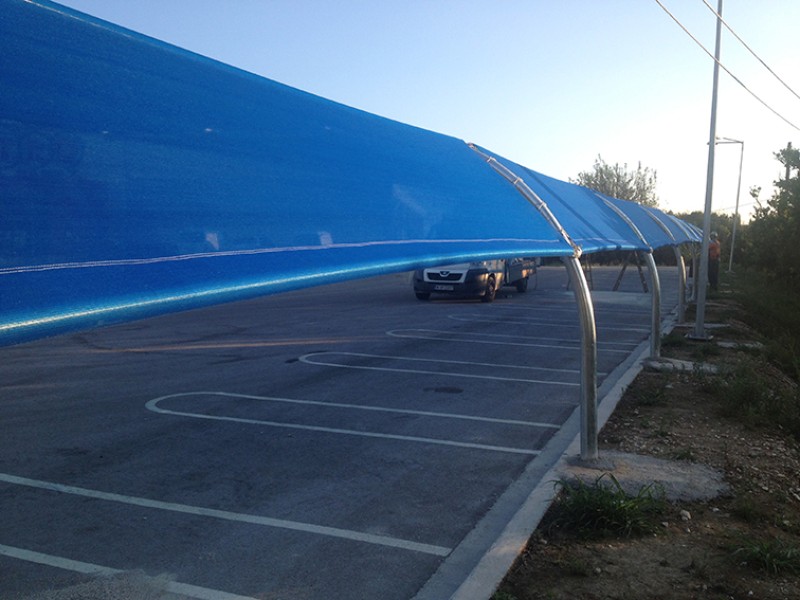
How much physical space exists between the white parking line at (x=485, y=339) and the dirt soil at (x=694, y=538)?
663 centimetres

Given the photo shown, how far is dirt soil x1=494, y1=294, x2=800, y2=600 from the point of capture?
426 cm

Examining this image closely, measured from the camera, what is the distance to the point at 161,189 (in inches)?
120

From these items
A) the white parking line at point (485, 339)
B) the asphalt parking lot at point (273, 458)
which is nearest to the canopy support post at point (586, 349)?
the asphalt parking lot at point (273, 458)

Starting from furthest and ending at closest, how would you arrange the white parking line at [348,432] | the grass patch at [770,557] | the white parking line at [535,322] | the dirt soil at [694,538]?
1. the white parking line at [535,322]
2. the white parking line at [348,432]
3. the grass patch at [770,557]
4. the dirt soil at [694,538]

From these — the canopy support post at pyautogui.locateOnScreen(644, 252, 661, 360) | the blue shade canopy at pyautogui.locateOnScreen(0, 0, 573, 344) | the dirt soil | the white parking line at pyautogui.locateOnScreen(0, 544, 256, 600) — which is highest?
the blue shade canopy at pyautogui.locateOnScreen(0, 0, 573, 344)

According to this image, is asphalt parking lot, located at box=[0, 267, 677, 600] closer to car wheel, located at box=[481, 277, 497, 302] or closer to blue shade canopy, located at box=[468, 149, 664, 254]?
blue shade canopy, located at box=[468, 149, 664, 254]

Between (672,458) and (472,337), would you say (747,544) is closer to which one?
(672,458)

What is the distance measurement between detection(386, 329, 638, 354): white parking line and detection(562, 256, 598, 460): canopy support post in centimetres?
808

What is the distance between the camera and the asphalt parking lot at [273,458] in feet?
15.9

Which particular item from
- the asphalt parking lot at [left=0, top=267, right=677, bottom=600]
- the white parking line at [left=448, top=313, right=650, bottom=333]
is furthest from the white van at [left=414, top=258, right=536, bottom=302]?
the asphalt parking lot at [left=0, top=267, right=677, bottom=600]

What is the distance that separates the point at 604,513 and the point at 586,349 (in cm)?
152

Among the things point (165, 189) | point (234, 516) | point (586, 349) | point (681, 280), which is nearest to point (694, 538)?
point (586, 349)

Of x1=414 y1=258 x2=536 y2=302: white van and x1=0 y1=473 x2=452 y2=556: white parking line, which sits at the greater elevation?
x1=414 y1=258 x2=536 y2=302: white van

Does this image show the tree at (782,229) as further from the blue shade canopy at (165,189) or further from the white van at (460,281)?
the blue shade canopy at (165,189)
